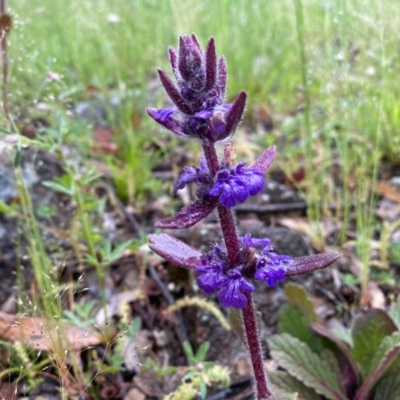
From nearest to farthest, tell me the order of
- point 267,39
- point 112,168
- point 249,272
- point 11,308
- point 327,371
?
point 249,272 → point 327,371 → point 11,308 → point 112,168 → point 267,39

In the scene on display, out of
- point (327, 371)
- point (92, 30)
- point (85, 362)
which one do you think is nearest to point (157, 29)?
point (92, 30)

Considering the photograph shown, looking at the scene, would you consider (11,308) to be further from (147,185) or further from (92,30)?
(92,30)

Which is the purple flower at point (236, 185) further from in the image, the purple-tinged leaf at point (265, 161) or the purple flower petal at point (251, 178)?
the purple-tinged leaf at point (265, 161)

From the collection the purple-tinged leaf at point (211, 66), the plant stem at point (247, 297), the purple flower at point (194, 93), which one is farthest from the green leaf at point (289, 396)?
the purple-tinged leaf at point (211, 66)

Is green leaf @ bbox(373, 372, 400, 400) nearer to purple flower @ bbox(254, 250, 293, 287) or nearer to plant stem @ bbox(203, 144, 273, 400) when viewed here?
plant stem @ bbox(203, 144, 273, 400)

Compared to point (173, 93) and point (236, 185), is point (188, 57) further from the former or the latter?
point (236, 185)
